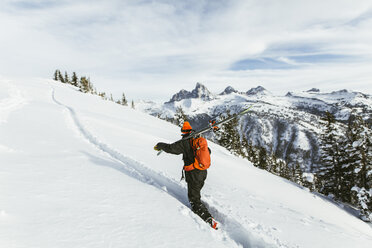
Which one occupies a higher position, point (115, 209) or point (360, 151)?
point (115, 209)

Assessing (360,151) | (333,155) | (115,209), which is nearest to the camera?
(115,209)

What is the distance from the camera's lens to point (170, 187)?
23.7 ft

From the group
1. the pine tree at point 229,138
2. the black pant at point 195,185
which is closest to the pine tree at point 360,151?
the pine tree at point 229,138

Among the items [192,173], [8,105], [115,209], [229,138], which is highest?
[8,105]

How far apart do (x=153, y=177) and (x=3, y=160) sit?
447 cm

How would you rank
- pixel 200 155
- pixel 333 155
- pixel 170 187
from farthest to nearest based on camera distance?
1. pixel 333 155
2. pixel 170 187
3. pixel 200 155

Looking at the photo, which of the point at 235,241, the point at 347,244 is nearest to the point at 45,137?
the point at 235,241

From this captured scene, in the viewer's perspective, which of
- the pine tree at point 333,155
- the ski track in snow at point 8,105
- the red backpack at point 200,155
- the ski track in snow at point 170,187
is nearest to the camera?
the ski track in snow at point 170,187

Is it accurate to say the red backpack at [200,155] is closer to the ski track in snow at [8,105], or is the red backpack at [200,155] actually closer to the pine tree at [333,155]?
the ski track in snow at [8,105]

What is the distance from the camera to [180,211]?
5.13 metres

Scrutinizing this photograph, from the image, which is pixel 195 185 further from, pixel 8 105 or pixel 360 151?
pixel 360 151

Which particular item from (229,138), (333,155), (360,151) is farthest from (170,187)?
(229,138)

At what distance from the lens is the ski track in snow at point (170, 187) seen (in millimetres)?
4758

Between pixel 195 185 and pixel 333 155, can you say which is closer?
pixel 195 185
